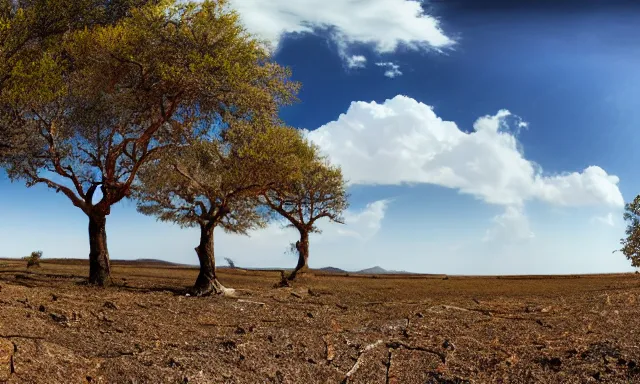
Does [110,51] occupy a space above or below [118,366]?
above

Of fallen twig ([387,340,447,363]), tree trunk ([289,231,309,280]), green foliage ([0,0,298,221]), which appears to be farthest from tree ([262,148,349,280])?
fallen twig ([387,340,447,363])

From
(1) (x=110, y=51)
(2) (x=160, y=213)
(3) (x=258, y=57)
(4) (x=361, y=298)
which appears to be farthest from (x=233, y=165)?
(2) (x=160, y=213)

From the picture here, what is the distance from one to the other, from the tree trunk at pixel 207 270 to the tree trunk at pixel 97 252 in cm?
618

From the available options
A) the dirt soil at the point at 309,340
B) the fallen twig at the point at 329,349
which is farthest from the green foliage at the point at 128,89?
the fallen twig at the point at 329,349

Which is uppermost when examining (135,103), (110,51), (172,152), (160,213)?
(110,51)

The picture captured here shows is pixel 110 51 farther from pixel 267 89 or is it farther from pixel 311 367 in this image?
pixel 311 367

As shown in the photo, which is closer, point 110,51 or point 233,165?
point 110,51

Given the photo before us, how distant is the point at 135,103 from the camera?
2780 cm

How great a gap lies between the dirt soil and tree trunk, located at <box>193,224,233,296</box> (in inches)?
87.9

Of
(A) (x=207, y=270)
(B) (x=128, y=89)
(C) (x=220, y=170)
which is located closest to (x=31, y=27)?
(B) (x=128, y=89)

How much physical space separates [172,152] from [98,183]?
17.2 ft

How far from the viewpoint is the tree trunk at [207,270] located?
2888cm

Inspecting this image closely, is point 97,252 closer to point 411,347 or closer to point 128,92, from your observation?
point 128,92

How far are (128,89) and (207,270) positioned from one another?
11222 millimetres
